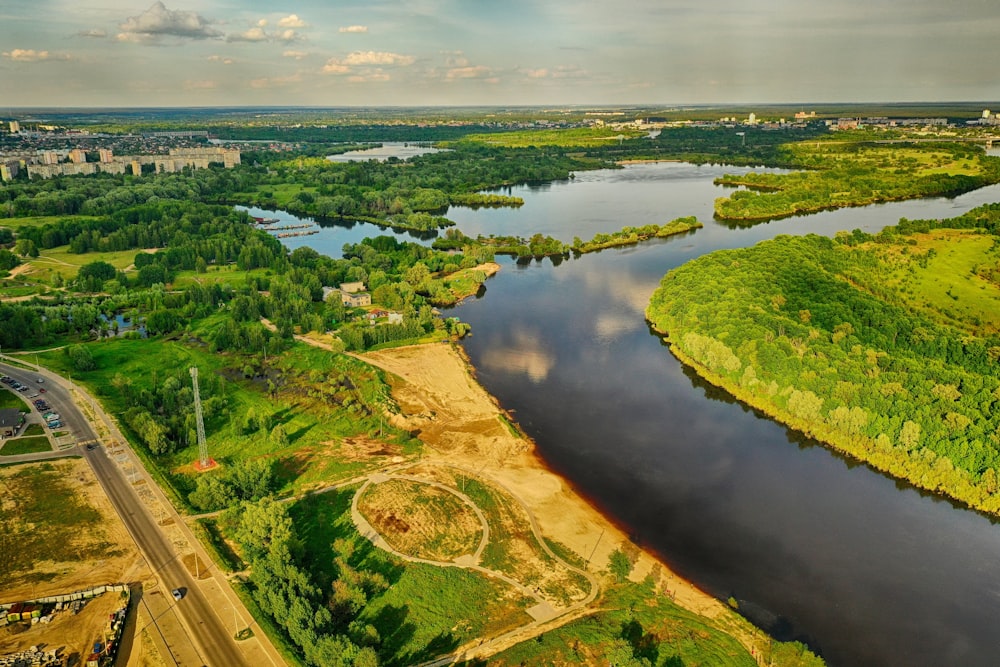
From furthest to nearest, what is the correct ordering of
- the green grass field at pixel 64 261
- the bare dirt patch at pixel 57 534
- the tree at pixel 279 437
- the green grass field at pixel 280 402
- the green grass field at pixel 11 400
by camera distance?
the green grass field at pixel 64 261 < the green grass field at pixel 11 400 < the tree at pixel 279 437 < the green grass field at pixel 280 402 < the bare dirt patch at pixel 57 534

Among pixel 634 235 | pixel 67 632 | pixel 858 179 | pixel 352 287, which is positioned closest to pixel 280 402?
pixel 67 632

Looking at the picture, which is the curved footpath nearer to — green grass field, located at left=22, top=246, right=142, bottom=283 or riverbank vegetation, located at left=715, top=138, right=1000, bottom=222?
green grass field, located at left=22, top=246, right=142, bottom=283

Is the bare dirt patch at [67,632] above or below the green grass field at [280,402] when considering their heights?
below

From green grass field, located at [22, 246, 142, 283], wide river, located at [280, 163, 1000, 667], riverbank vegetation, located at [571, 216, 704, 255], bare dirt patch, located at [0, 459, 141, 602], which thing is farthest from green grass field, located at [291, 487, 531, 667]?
riverbank vegetation, located at [571, 216, 704, 255]

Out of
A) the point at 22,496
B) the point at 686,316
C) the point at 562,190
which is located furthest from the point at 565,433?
the point at 562,190

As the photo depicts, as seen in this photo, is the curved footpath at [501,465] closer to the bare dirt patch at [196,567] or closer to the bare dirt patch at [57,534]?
the bare dirt patch at [196,567]

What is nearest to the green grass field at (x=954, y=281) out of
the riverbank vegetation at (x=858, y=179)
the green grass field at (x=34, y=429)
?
the riverbank vegetation at (x=858, y=179)

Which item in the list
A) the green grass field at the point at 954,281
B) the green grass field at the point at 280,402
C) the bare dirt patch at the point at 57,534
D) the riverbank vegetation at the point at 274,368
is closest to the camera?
the riverbank vegetation at the point at 274,368

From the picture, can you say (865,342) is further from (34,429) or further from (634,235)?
(34,429)
